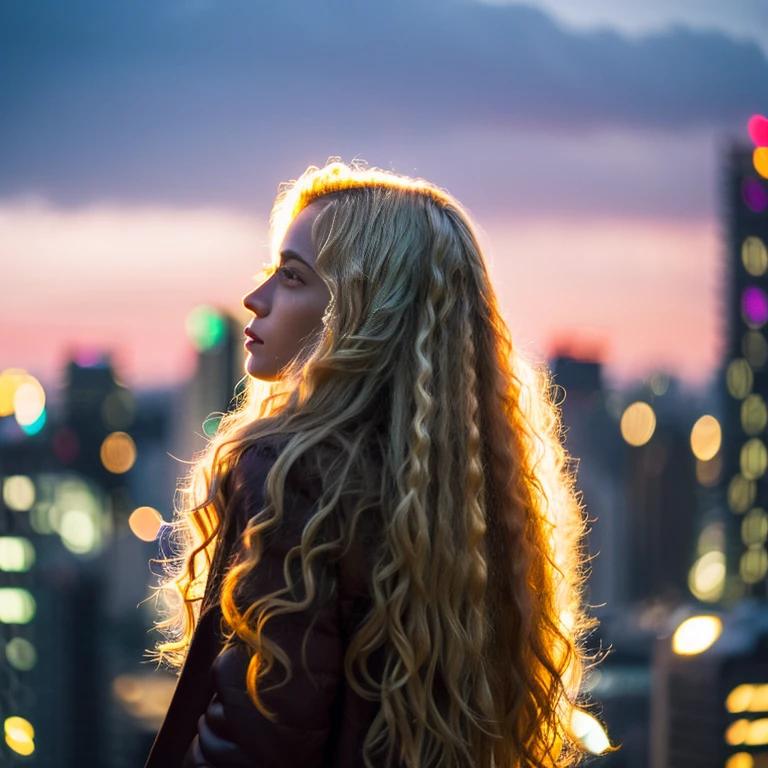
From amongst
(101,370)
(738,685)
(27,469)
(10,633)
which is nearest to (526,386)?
(738,685)

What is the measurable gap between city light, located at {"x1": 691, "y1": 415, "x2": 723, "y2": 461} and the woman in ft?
338

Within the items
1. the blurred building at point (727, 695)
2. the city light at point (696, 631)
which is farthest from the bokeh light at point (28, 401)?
the city light at point (696, 631)

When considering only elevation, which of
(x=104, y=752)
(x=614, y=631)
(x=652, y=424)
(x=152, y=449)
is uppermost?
(x=652, y=424)

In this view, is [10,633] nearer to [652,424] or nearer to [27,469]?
[27,469]

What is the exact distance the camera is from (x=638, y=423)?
10975 centimetres

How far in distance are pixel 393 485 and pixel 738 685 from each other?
26.6m

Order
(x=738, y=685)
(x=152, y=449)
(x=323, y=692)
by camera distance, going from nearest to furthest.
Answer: (x=323, y=692)
(x=738, y=685)
(x=152, y=449)

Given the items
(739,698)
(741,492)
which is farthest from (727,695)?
(741,492)

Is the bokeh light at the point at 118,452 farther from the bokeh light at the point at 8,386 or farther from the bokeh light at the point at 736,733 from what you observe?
the bokeh light at the point at 736,733

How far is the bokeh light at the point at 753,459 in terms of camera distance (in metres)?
63.7

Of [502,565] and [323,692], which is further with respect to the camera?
[502,565]

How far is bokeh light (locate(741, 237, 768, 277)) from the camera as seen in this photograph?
63.2m

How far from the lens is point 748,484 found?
63719 millimetres

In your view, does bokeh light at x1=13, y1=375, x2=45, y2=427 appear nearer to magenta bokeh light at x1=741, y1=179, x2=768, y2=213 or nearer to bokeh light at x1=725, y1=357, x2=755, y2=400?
bokeh light at x1=725, y1=357, x2=755, y2=400
